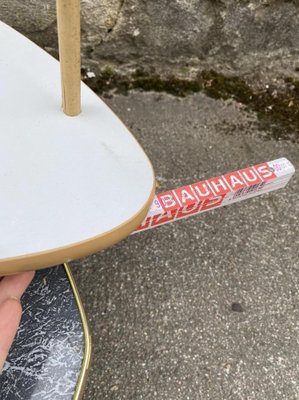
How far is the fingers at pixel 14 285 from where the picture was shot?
0.75 m

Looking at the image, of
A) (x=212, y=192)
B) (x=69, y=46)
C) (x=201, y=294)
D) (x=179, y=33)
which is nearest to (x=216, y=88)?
(x=179, y=33)

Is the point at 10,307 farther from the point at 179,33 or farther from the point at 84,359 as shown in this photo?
the point at 179,33

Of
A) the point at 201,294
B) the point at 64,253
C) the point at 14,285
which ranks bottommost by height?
the point at 201,294

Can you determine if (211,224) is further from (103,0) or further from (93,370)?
(103,0)

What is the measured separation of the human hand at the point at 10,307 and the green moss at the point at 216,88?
0.66m

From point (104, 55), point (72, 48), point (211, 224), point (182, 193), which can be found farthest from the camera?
point (104, 55)

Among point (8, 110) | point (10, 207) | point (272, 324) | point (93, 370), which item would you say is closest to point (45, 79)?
point (8, 110)

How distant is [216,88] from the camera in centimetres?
129

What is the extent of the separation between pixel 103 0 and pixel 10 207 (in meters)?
0.73

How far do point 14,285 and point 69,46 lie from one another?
0.40 m

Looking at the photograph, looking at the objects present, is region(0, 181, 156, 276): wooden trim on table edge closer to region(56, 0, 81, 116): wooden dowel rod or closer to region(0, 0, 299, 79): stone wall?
region(56, 0, 81, 116): wooden dowel rod

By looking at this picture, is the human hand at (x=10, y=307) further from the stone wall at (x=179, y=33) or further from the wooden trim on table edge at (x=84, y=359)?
the stone wall at (x=179, y=33)

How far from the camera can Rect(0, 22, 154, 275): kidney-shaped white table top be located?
597mm

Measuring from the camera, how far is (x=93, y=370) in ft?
2.99
